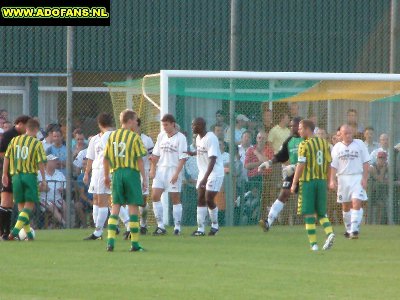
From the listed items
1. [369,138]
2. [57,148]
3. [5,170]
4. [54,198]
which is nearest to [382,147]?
[369,138]

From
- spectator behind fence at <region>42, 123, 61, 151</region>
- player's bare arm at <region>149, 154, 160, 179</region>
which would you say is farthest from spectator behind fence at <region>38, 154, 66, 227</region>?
player's bare arm at <region>149, 154, 160, 179</region>

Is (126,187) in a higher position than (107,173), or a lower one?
lower

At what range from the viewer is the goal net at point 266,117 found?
68.8 feet

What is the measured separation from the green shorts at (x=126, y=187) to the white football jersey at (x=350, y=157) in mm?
4739

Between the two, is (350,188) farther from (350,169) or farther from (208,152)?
(208,152)

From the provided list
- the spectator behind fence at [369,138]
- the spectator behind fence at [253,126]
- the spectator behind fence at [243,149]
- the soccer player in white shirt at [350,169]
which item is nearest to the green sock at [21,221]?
the soccer player in white shirt at [350,169]

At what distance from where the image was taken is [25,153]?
16719 mm

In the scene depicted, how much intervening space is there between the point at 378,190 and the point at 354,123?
52.9 inches

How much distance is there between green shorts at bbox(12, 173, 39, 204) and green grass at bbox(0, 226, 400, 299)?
2.23 ft

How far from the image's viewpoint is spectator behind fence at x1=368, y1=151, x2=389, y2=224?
2153cm

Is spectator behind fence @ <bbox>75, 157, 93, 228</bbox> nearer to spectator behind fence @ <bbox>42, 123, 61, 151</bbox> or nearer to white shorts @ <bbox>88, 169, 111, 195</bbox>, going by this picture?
spectator behind fence @ <bbox>42, 123, 61, 151</bbox>

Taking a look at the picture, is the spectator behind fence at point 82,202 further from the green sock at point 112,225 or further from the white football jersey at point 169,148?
the green sock at point 112,225

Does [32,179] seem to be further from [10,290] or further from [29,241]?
[10,290]

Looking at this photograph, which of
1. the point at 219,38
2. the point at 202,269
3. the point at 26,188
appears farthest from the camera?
the point at 219,38
